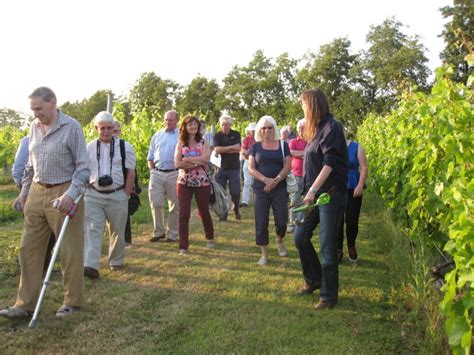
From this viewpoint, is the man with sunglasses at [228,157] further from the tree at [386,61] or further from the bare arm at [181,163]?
the tree at [386,61]

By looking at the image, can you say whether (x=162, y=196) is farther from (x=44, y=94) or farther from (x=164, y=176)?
(x=44, y=94)

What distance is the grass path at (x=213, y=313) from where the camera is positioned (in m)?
3.55

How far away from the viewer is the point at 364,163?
5.46 meters

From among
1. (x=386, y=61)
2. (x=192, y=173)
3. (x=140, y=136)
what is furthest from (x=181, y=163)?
(x=386, y=61)

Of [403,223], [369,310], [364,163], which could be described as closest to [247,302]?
[369,310]

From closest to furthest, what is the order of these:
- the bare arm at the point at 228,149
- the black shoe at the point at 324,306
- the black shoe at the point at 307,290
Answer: the black shoe at the point at 324,306 < the black shoe at the point at 307,290 < the bare arm at the point at 228,149

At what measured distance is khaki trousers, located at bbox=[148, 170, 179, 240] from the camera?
6.85m

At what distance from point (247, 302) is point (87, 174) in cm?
183

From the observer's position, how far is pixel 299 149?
7.25 m

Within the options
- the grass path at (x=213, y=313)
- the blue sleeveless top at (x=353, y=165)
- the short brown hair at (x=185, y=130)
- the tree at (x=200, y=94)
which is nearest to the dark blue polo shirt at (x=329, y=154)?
the grass path at (x=213, y=313)

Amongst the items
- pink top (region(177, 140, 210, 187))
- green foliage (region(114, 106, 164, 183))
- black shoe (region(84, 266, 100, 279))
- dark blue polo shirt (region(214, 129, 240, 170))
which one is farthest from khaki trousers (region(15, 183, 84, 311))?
green foliage (region(114, 106, 164, 183))

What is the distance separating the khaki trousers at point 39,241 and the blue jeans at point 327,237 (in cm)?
196

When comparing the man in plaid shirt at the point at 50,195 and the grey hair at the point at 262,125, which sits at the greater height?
the grey hair at the point at 262,125

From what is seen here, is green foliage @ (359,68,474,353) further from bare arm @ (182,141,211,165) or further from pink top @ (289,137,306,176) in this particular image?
bare arm @ (182,141,211,165)
